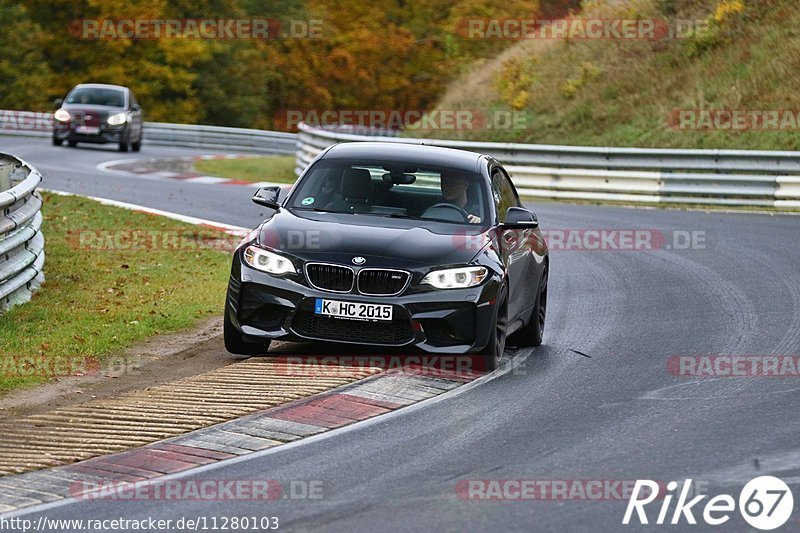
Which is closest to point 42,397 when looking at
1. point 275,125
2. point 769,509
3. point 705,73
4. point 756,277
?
point 769,509

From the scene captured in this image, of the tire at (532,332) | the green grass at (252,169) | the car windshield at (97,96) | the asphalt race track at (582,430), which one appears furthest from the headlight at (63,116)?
the tire at (532,332)

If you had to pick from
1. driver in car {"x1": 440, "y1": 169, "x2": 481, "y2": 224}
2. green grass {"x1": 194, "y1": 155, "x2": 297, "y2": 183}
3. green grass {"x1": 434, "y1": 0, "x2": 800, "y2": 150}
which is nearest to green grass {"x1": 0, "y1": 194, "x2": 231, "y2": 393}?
driver in car {"x1": 440, "y1": 169, "x2": 481, "y2": 224}

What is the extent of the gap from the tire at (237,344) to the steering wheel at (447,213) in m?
1.58

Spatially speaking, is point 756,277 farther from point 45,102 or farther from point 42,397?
point 45,102

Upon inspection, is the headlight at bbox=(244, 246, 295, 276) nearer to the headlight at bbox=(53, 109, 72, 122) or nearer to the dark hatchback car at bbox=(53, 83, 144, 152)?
the dark hatchback car at bbox=(53, 83, 144, 152)

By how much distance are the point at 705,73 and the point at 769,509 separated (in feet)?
90.7

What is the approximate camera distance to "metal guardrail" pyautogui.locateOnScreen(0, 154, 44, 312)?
A: 39.1ft

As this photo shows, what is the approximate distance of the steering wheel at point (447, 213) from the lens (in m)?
10.8

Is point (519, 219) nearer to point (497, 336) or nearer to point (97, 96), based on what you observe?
point (497, 336)

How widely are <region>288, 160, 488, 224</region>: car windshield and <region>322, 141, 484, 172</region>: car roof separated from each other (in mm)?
74

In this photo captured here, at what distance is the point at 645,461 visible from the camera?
24.3 feet

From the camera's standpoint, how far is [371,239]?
10016 millimetres

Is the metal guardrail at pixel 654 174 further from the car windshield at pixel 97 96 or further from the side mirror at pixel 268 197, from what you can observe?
the side mirror at pixel 268 197

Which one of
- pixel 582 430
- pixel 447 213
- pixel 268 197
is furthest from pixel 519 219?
pixel 582 430
